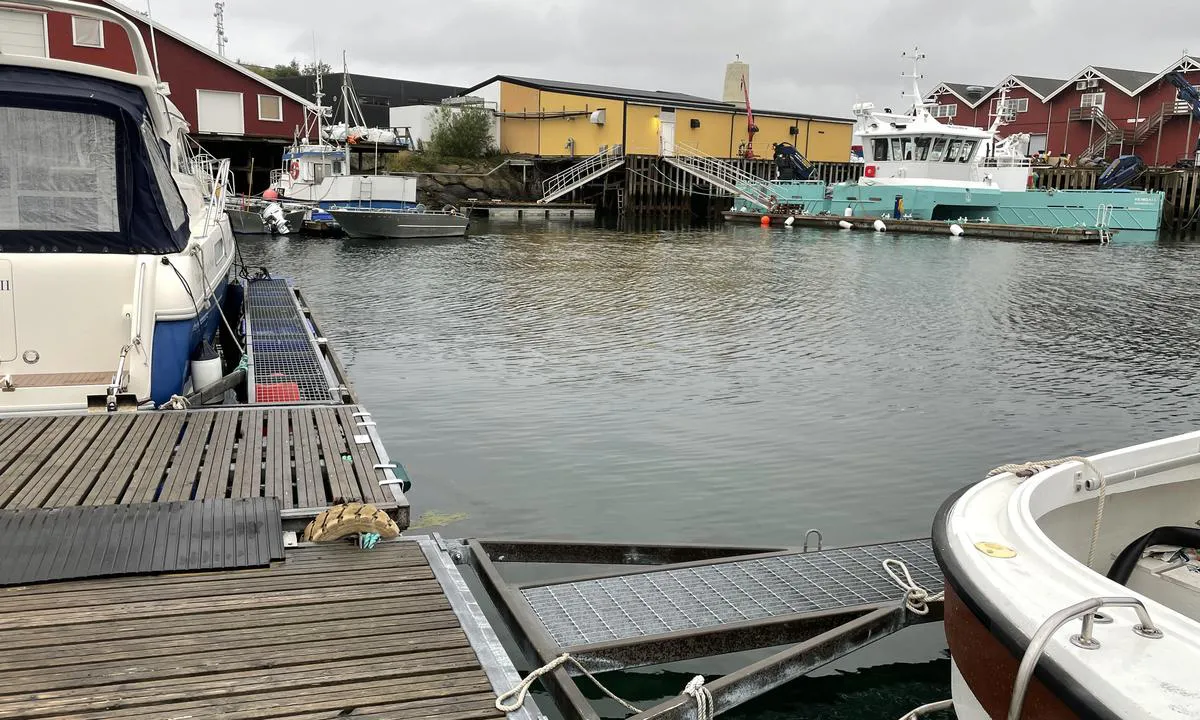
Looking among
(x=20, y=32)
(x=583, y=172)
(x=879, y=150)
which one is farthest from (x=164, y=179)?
(x=583, y=172)

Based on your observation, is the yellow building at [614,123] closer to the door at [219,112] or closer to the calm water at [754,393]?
the door at [219,112]

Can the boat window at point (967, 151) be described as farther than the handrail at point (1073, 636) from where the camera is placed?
Yes

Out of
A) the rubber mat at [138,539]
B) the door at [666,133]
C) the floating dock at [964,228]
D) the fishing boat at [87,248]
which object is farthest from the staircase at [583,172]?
the rubber mat at [138,539]

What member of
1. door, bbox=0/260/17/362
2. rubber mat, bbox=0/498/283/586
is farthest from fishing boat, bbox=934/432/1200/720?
door, bbox=0/260/17/362

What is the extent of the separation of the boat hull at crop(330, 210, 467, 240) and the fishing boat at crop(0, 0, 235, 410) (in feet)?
79.9

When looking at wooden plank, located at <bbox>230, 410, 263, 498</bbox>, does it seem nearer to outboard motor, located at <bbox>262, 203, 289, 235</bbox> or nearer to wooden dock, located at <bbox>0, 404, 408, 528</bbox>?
wooden dock, located at <bbox>0, 404, 408, 528</bbox>

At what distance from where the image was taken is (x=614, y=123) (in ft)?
173

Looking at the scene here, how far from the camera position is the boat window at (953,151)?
1612 inches

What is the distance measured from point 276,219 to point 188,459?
2985 cm

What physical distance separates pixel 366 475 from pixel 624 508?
256 centimetres

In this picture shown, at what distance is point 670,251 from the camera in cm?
3078

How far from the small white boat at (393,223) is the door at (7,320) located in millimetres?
25627

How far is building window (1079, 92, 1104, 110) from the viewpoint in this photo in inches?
2228

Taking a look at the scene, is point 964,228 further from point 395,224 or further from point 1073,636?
point 1073,636
